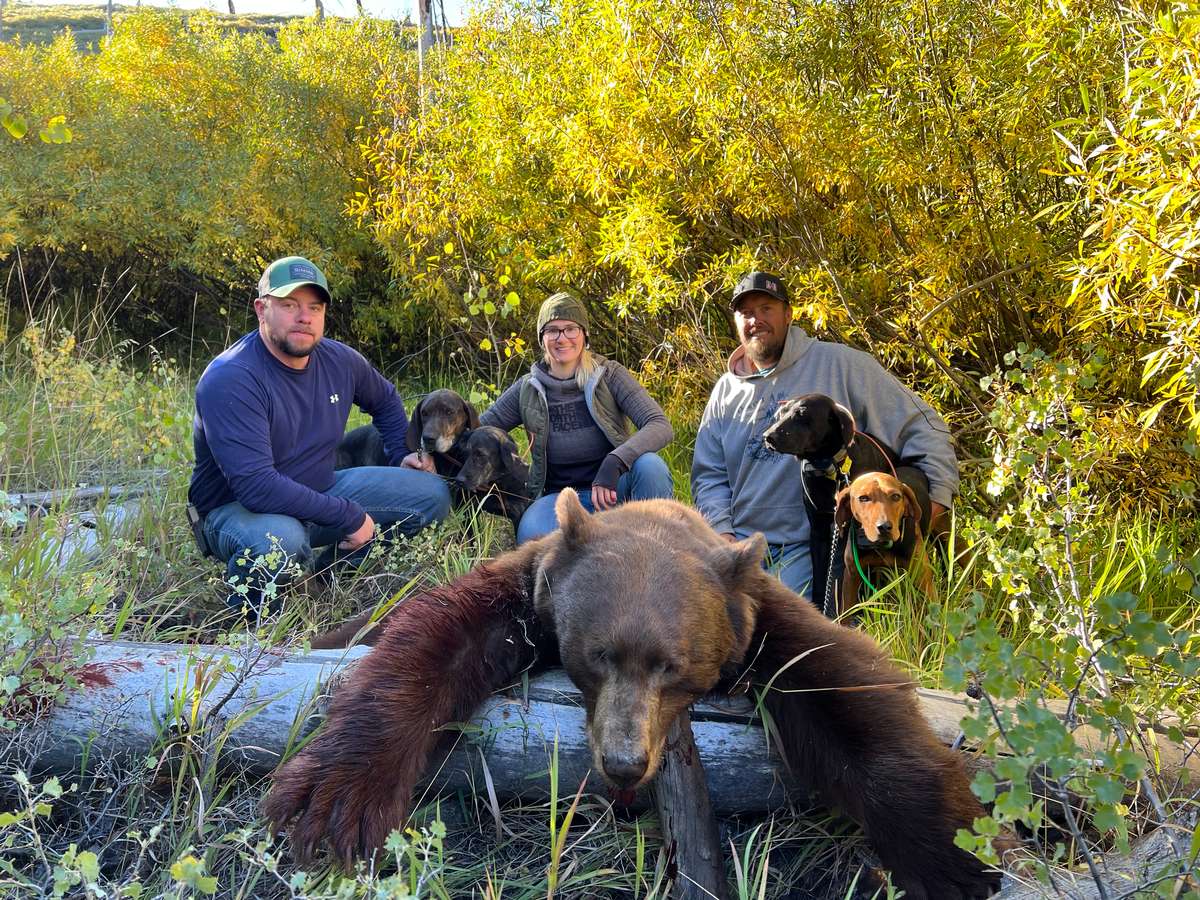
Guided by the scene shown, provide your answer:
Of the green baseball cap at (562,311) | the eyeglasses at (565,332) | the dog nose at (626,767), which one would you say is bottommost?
the dog nose at (626,767)

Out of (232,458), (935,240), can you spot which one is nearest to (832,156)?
(935,240)

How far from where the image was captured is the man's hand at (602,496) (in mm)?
4648

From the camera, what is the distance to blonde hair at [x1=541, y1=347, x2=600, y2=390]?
5062 mm

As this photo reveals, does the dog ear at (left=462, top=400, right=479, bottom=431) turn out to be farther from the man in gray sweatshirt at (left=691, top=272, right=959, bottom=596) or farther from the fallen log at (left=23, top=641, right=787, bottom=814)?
the fallen log at (left=23, top=641, right=787, bottom=814)

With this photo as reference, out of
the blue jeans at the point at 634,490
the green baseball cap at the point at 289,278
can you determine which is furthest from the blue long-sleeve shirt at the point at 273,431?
the blue jeans at the point at 634,490

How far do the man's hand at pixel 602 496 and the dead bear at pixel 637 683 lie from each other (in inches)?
67.8

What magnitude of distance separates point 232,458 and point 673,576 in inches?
97.3

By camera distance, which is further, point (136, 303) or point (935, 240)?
point (136, 303)

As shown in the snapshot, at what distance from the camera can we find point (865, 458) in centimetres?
382

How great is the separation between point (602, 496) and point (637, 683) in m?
2.30

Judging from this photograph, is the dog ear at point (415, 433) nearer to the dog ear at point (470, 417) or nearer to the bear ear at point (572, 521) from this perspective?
the dog ear at point (470, 417)

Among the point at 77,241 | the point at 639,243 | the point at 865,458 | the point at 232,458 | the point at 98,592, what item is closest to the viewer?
the point at 98,592

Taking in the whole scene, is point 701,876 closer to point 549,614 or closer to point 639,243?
point 549,614

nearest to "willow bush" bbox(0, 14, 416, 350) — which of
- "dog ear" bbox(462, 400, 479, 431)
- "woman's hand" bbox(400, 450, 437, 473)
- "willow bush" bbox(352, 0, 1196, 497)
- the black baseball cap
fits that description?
"willow bush" bbox(352, 0, 1196, 497)
